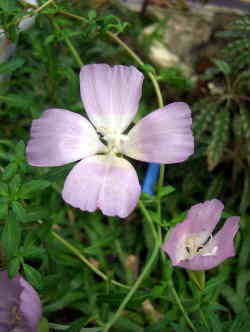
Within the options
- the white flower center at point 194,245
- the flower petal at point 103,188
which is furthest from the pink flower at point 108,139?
the white flower center at point 194,245

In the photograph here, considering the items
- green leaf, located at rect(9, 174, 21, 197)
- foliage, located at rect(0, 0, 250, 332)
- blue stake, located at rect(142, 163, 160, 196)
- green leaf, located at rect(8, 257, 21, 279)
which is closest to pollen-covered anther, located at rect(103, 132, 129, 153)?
foliage, located at rect(0, 0, 250, 332)

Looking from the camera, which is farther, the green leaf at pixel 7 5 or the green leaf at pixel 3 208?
the green leaf at pixel 7 5

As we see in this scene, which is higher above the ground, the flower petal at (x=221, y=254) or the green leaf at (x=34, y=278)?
the flower petal at (x=221, y=254)

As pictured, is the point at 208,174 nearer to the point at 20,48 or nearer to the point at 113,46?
the point at 113,46

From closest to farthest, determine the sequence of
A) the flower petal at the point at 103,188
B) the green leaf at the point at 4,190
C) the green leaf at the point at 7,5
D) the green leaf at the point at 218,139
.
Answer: the flower petal at the point at 103,188
the green leaf at the point at 4,190
the green leaf at the point at 7,5
the green leaf at the point at 218,139

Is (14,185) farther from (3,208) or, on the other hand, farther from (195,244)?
(195,244)

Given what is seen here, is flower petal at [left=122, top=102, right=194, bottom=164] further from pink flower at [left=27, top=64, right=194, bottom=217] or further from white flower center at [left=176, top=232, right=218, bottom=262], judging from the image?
white flower center at [left=176, top=232, right=218, bottom=262]

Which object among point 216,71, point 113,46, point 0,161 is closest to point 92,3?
point 113,46

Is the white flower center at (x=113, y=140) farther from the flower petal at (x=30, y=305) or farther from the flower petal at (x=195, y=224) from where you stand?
the flower petal at (x=30, y=305)
